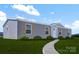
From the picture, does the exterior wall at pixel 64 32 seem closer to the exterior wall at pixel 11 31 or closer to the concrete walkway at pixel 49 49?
the concrete walkway at pixel 49 49

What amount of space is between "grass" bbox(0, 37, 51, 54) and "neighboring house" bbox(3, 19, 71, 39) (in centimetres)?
7

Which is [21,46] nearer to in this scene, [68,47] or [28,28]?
[28,28]

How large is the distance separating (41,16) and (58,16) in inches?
7.4

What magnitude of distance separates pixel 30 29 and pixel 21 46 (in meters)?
0.23

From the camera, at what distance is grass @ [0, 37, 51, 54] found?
6.17m

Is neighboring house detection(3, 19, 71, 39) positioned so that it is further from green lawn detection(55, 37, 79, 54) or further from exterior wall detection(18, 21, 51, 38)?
green lawn detection(55, 37, 79, 54)

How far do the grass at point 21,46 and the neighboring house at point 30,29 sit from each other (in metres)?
0.07

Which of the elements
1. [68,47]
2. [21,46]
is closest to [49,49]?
[68,47]

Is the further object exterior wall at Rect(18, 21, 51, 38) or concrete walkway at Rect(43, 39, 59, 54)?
Answer: exterior wall at Rect(18, 21, 51, 38)

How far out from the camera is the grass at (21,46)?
6.17 metres

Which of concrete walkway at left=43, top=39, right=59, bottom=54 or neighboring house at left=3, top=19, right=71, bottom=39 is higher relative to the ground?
neighboring house at left=3, top=19, right=71, bottom=39

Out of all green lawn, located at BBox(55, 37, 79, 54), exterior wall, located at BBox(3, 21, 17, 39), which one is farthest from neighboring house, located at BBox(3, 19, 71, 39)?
green lawn, located at BBox(55, 37, 79, 54)
